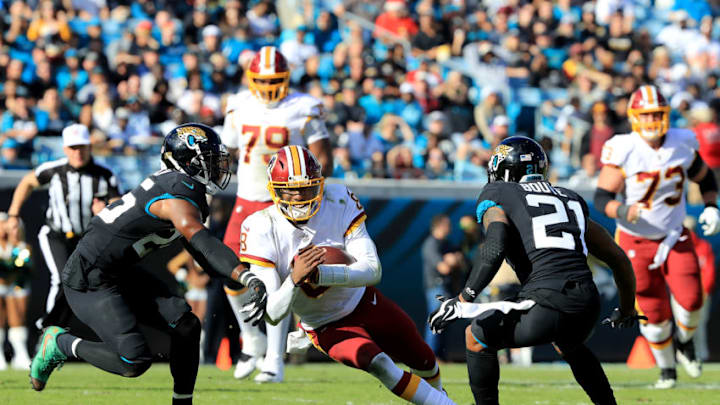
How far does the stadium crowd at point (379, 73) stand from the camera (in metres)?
12.2

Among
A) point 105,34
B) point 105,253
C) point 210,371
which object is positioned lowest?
point 210,371

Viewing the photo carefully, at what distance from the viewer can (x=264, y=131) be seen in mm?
7789

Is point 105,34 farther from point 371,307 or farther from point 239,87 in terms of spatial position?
point 371,307

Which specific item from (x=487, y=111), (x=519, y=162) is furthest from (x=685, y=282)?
(x=487, y=111)

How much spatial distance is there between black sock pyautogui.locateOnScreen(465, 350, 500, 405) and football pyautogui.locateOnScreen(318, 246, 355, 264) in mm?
781

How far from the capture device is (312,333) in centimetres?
537

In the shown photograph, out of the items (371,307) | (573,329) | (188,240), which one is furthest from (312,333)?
(573,329)

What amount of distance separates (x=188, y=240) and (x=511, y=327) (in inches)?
58.3

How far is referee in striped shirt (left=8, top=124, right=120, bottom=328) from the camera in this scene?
8617mm

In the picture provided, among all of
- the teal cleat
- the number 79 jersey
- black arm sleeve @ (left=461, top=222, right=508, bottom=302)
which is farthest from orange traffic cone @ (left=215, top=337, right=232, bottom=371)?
black arm sleeve @ (left=461, top=222, right=508, bottom=302)

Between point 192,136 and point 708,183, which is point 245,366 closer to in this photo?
point 192,136

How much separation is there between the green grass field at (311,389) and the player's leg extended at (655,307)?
0.67 feet

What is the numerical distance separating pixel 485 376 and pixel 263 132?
3298 mm

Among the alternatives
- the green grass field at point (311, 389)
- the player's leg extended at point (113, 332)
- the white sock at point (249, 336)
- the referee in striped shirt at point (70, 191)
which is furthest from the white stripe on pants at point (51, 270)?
the player's leg extended at point (113, 332)
